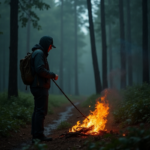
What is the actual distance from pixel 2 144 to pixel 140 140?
12.2ft

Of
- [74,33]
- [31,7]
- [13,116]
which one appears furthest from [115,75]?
[13,116]

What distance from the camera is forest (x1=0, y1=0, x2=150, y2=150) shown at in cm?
479

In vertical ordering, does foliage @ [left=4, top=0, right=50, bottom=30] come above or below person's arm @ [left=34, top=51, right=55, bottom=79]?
above

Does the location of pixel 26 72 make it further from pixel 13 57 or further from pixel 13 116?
pixel 13 57

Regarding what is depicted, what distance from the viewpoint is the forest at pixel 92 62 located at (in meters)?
4.79

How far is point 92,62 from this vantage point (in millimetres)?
32188

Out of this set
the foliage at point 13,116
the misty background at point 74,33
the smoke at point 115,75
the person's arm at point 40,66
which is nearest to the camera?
the person's arm at point 40,66

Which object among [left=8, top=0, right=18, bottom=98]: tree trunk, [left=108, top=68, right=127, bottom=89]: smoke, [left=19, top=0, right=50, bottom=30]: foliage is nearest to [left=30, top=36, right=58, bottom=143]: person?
[left=8, top=0, right=18, bottom=98]: tree trunk

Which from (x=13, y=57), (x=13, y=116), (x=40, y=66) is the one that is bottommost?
(x=13, y=116)

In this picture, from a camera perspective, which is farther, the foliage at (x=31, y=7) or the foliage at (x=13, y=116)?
the foliage at (x=31, y=7)

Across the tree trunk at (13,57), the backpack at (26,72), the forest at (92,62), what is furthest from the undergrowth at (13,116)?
the backpack at (26,72)

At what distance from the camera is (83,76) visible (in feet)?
239

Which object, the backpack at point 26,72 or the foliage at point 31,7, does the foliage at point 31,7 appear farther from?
the backpack at point 26,72

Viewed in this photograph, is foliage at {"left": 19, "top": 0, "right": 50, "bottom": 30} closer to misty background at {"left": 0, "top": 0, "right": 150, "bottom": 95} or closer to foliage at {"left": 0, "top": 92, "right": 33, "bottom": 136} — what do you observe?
foliage at {"left": 0, "top": 92, "right": 33, "bottom": 136}
